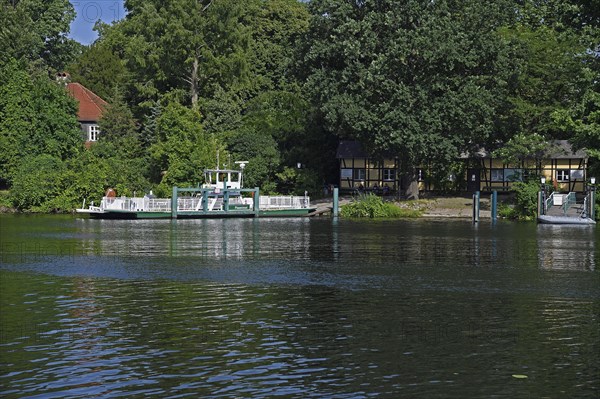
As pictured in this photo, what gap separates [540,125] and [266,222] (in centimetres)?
2240

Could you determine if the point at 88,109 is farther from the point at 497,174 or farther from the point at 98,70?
the point at 497,174

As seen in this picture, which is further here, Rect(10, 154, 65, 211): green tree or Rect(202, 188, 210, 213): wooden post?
Rect(10, 154, 65, 211): green tree

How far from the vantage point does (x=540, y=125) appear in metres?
74.8

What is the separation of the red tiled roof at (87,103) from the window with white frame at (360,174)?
88.0ft

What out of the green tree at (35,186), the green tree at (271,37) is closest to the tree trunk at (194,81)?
the green tree at (271,37)

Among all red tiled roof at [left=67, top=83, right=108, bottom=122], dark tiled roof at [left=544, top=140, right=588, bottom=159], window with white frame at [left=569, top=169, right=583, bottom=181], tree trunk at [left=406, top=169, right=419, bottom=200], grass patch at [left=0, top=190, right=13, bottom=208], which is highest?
red tiled roof at [left=67, top=83, right=108, bottom=122]

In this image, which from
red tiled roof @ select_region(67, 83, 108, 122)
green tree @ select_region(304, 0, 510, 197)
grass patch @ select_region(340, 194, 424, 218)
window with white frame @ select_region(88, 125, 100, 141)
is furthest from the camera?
window with white frame @ select_region(88, 125, 100, 141)

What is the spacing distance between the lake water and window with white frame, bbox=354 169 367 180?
3901cm

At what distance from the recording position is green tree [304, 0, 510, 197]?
70.4m

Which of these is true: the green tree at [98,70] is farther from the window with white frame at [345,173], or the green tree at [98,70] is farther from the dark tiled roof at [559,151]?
the dark tiled roof at [559,151]

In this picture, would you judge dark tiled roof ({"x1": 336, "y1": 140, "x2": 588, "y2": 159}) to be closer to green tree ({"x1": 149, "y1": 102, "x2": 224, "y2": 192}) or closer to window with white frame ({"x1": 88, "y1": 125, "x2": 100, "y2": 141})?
green tree ({"x1": 149, "y1": 102, "x2": 224, "y2": 192})

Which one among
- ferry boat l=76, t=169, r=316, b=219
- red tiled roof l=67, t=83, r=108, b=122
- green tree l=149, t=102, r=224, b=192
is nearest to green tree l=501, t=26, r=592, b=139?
ferry boat l=76, t=169, r=316, b=219

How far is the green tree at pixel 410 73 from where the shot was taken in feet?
231

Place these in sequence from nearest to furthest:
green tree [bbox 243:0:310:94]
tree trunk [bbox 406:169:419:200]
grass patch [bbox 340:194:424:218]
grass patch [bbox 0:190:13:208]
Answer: grass patch [bbox 340:194:424:218] < tree trunk [bbox 406:169:419:200] < grass patch [bbox 0:190:13:208] < green tree [bbox 243:0:310:94]
